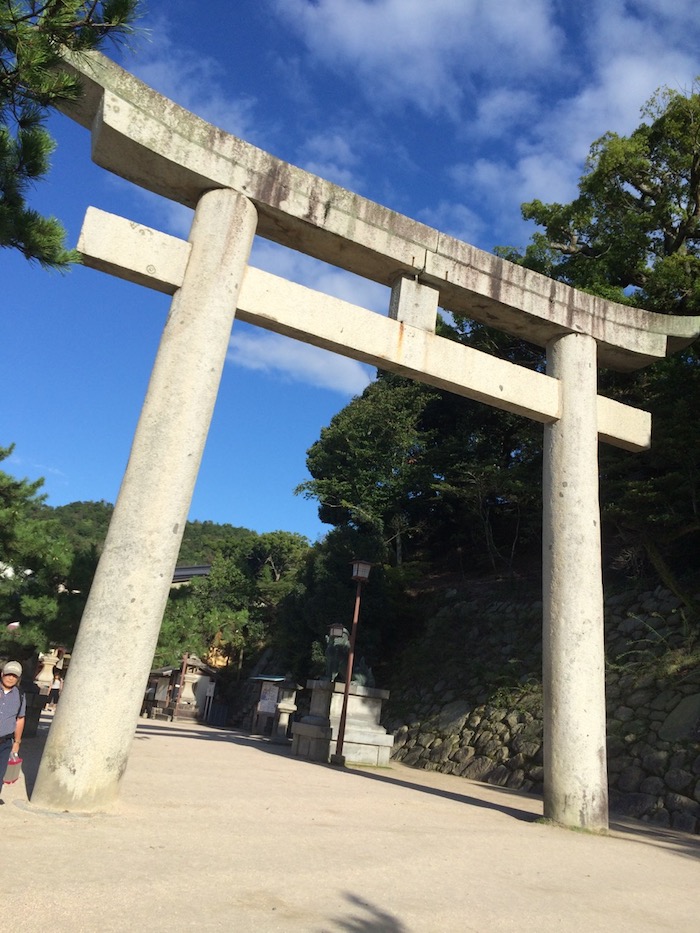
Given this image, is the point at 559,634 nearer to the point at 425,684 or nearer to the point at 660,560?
the point at 660,560

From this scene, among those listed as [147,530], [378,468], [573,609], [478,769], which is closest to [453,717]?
[478,769]

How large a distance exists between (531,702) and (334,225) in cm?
929

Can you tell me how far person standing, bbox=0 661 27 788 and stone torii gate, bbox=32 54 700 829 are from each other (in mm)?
236

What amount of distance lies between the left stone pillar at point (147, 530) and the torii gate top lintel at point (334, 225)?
0.37 meters

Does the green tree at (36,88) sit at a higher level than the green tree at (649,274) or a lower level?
lower

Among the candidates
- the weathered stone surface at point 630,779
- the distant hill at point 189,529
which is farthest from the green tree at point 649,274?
the distant hill at point 189,529

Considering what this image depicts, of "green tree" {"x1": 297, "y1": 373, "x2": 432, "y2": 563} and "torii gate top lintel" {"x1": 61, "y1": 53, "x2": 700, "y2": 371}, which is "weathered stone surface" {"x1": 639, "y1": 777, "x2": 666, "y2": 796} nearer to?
"torii gate top lintel" {"x1": 61, "y1": 53, "x2": 700, "y2": 371}

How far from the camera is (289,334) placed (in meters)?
6.13

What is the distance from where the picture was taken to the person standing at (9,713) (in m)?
4.32

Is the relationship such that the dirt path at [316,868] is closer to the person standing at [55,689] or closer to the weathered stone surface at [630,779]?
the weathered stone surface at [630,779]

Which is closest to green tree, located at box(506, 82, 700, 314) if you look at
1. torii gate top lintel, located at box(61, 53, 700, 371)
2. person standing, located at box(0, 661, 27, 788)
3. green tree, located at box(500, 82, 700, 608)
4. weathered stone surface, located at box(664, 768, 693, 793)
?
green tree, located at box(500, 82, 700, 608)

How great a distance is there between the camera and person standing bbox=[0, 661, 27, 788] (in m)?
4.32

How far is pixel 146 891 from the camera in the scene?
272cm

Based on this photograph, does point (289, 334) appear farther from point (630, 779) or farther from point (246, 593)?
point (246, 593)
